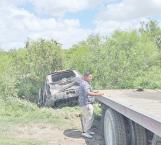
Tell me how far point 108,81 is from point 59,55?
10.0 ft

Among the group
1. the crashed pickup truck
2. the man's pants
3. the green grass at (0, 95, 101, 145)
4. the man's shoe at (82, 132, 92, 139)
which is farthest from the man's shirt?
the crashed pickup truck

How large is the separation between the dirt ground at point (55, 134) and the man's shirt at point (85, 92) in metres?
0.89

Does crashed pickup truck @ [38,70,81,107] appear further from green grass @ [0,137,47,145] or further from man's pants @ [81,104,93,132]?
green grass @ [0,137,47,145]

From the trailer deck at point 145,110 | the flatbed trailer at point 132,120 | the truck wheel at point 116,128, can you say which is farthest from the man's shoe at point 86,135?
the truck wheel at point 116,128

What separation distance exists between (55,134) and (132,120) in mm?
5097

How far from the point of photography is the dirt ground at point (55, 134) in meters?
11.7

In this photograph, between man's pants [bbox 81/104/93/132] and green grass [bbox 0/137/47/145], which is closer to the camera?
green grass [bbox 0/137/47/145]

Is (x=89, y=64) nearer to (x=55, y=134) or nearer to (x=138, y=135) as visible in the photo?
(x=55, y=134)

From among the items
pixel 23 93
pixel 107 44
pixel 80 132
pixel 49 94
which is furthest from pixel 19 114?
pixel 107 44

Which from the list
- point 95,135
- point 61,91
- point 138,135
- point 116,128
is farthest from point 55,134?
point 61,91

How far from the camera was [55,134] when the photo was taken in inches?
498

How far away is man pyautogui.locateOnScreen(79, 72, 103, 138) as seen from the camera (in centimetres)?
1190

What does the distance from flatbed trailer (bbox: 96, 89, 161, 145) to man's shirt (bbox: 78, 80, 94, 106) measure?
113 centimetres

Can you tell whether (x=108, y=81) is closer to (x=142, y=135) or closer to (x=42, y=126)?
(x=42, y=126)
